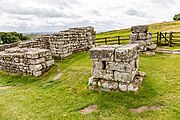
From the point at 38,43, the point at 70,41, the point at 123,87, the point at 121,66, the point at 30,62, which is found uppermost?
the point at 70,41

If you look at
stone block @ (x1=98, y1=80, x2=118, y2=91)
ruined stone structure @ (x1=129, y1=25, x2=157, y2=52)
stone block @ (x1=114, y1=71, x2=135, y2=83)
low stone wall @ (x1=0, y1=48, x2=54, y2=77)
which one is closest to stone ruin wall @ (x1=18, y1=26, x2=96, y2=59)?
low stone wall @ (x1=0, y1=48, x2=54, y2=77)

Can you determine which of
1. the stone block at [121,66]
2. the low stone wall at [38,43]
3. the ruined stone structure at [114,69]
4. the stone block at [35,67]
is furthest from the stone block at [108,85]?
the low stone wall at [38,43]

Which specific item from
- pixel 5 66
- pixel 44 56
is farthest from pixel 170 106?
pixel 5 66

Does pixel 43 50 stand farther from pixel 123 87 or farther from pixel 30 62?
pixel 123 87

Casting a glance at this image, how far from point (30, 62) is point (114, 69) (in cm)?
568

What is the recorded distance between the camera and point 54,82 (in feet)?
29.6

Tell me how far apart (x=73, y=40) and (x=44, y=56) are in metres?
3.86

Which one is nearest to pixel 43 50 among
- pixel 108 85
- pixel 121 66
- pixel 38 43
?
pixel 38 43

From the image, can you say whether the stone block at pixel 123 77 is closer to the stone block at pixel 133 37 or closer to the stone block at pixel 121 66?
the stone block at pixel 121 66

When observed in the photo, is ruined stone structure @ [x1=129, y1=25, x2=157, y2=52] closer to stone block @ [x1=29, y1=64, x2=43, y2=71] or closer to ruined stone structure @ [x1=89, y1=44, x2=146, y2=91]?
ruined stone structure @ [x1=89, y1=44, x2=146, y2=91]

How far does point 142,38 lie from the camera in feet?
41.0

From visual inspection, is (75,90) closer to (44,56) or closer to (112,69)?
(112,69)

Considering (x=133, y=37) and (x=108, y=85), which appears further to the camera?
(x=133, y=37)

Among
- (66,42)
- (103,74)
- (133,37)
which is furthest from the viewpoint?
(66,42)
